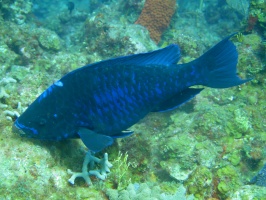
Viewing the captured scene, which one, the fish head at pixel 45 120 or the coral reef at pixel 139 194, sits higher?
the fish head at pixel 45 120

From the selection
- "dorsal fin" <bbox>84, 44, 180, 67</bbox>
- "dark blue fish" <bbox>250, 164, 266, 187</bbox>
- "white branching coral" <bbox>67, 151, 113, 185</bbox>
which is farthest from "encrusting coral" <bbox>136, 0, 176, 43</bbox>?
"white branching coral" <bbox>67, 151, 113, 185</bbox>

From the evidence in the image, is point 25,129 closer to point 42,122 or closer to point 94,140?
point 42,122

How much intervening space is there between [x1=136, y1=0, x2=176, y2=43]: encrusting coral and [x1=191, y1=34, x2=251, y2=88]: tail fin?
791 centimetres

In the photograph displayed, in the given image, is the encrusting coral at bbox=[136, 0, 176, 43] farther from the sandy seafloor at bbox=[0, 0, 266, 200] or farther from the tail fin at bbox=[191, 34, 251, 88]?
the tail fin at bbox=[191, 34, 251, 88]

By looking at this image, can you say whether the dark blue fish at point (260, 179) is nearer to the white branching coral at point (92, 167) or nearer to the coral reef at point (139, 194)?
the coral reef at point (139, 194)

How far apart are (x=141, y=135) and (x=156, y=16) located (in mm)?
7489

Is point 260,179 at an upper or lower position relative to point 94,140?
lower

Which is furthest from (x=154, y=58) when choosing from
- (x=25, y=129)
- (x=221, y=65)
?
(x=25, y=129)

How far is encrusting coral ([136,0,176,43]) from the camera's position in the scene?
35.1 feet

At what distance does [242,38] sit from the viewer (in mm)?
7773

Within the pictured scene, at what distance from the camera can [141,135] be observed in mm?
4801

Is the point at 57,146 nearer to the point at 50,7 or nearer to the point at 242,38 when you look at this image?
the point at 242,38

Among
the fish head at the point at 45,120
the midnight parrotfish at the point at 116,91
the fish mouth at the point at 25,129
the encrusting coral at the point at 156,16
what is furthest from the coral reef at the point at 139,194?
the encrusting coral at the point at 156,16

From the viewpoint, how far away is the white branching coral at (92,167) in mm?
3243
